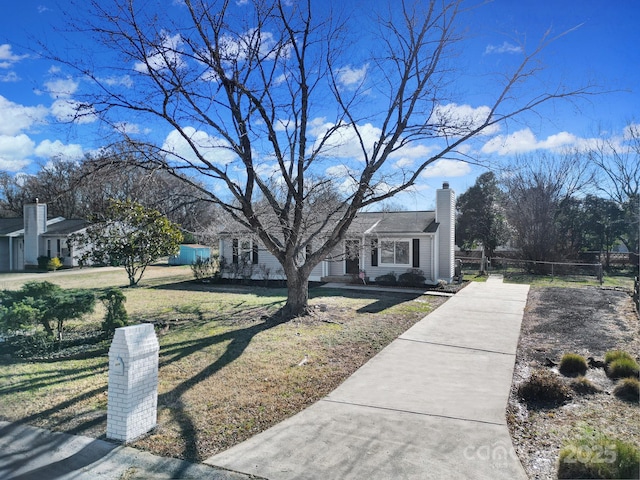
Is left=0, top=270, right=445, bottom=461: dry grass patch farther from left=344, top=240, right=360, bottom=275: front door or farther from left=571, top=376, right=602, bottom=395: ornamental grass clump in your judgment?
left=344, top=240, right=360, bottom=275: front door

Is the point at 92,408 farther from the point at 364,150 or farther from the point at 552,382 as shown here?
the point at 364,150

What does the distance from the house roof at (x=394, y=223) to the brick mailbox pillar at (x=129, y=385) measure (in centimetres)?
1285

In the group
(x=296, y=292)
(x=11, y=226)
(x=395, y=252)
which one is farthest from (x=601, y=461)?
(x=11, y=226)

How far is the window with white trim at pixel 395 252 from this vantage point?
18.1m

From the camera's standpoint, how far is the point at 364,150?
31.1 feet

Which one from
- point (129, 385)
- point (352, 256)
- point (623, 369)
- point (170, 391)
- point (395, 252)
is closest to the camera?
point (129, 385)

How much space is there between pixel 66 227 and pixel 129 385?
3023 centimetres

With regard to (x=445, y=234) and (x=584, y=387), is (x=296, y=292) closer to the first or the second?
(x=584, y=387)

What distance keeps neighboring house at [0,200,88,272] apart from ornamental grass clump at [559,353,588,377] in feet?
96.2

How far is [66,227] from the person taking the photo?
29.5 metres

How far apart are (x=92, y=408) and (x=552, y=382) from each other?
559 centimetres

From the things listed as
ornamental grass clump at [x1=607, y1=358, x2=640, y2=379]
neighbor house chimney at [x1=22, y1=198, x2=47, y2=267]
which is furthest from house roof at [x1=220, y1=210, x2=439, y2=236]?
neighbor house chimney at [x1=22, y1=198, x2=47, y2=267]

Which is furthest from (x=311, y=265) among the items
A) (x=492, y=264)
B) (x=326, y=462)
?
(x=492, y=264)

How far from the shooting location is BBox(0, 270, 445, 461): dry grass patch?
14.3ft
